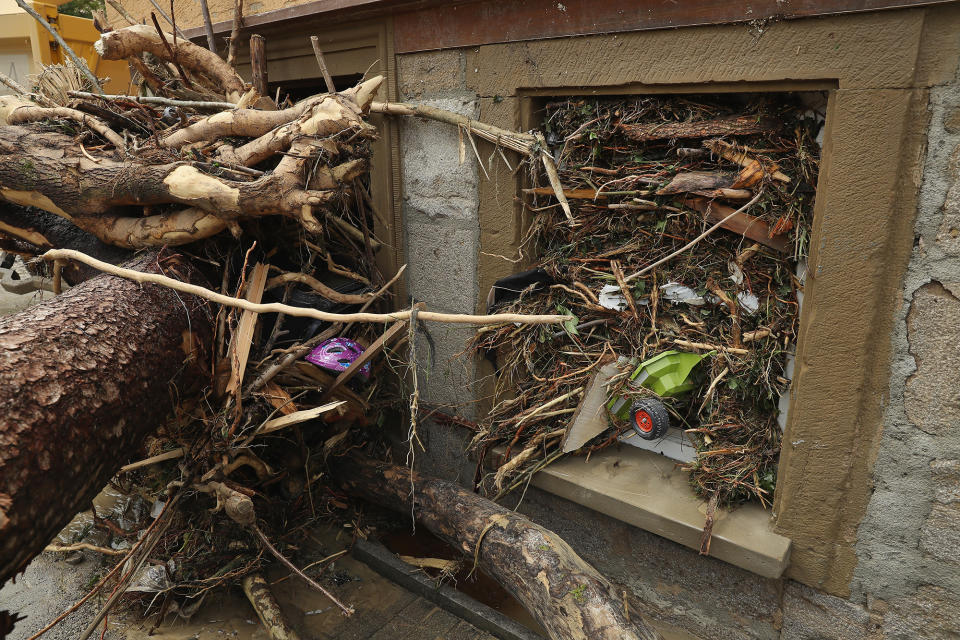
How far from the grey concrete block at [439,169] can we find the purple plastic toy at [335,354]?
947 mm

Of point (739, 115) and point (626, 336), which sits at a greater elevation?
point (739, 115)

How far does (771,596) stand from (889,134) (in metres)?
1.95

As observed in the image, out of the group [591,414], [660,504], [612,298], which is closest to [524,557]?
[660,504]

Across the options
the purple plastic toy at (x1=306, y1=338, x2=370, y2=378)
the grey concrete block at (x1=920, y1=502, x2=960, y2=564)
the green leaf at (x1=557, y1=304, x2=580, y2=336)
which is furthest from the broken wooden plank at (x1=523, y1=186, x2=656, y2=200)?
the grey concrete block at (x1=920, y1=502, x2=960, y2=564)

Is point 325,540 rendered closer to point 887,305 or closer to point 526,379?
point 526,379

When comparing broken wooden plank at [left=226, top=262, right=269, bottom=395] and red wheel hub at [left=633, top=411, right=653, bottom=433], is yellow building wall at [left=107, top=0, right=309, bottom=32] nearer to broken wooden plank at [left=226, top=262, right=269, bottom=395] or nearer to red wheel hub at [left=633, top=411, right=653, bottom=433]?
broken wooden plank at [left=226, top=262, right=269, bottom=395]

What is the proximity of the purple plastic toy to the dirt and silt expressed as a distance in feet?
0.30

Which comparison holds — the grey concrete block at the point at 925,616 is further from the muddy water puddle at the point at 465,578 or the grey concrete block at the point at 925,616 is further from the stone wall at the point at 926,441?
the muddy water puddle at the point at 465,578

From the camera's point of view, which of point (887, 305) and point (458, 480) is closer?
point (887, 305)

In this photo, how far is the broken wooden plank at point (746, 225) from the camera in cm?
260

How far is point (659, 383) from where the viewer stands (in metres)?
2.95

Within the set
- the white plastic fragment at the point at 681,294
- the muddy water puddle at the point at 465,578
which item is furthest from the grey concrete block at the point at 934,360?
the muddy water puddle at the point at 465,578

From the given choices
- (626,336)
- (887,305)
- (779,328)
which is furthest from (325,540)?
(887,305)

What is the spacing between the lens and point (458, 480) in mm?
3906
